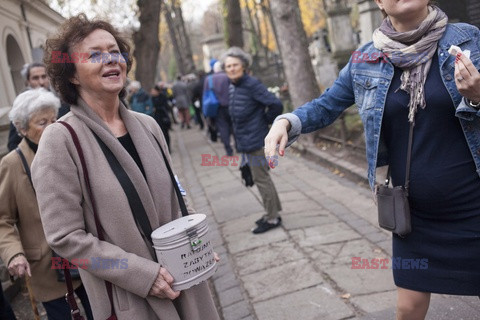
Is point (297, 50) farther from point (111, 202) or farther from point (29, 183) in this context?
point (111, 202)

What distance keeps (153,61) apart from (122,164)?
493 inches

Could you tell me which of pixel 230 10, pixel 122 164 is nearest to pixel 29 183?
pixel 122 164

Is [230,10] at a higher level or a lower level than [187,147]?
higher

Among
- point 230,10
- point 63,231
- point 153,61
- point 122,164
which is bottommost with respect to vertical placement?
point 63,231

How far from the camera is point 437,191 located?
6.79 feet

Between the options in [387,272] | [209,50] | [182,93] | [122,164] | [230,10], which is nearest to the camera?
A: [122,164]

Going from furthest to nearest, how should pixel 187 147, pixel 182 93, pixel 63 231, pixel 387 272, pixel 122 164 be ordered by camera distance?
pixel 182 93 < pixel 187 147 < pixel 387 272 < pixel 122 164 < pixel 63 231

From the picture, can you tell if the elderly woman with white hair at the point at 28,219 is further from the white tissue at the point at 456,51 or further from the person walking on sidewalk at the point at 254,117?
the person walking on sidewalk at the point at 254,117

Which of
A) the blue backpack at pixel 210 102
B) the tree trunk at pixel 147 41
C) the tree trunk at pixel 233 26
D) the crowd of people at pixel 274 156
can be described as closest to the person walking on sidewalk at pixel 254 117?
the crowd of people at pixel 274 156

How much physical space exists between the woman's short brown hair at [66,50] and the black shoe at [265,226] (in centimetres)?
347

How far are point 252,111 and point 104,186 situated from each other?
3.53m

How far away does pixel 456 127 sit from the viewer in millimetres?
1997

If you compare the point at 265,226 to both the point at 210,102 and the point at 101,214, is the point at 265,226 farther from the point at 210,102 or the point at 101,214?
the point at 210,102

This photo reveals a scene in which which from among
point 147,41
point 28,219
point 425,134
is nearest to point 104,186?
point 28,219
